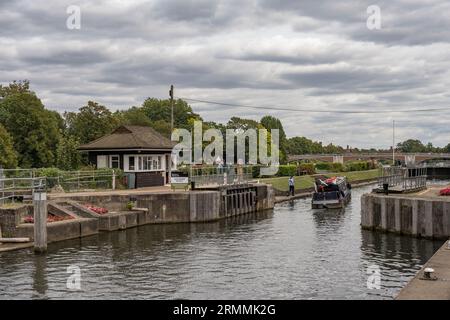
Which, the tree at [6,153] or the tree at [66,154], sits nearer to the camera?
the tree at [6,153]

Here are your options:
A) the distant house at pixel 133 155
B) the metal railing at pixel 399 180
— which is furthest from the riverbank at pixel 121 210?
the metal railing at pixel 399 180

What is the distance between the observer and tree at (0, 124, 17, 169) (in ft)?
236

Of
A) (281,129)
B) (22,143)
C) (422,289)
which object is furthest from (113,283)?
(281,129)

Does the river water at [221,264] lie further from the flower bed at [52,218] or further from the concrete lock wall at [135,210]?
the flower bed at [52,218]

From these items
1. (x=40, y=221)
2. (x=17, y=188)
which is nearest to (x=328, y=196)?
(x=17, y=188)

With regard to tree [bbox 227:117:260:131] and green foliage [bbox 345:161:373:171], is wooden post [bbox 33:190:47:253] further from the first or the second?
tree [bbox 227:117:260:131]

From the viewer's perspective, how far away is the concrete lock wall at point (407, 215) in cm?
3812

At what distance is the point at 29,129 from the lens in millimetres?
82375

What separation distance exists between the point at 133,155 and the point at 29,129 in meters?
30.5

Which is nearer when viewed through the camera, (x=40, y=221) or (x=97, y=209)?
(x=40, y=221)

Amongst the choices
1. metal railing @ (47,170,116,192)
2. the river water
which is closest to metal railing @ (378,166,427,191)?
the river water

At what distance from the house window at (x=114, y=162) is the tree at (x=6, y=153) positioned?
63.7 feet

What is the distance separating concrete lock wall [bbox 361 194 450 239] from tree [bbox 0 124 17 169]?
143 ft

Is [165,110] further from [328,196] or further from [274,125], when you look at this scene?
[328,196]
